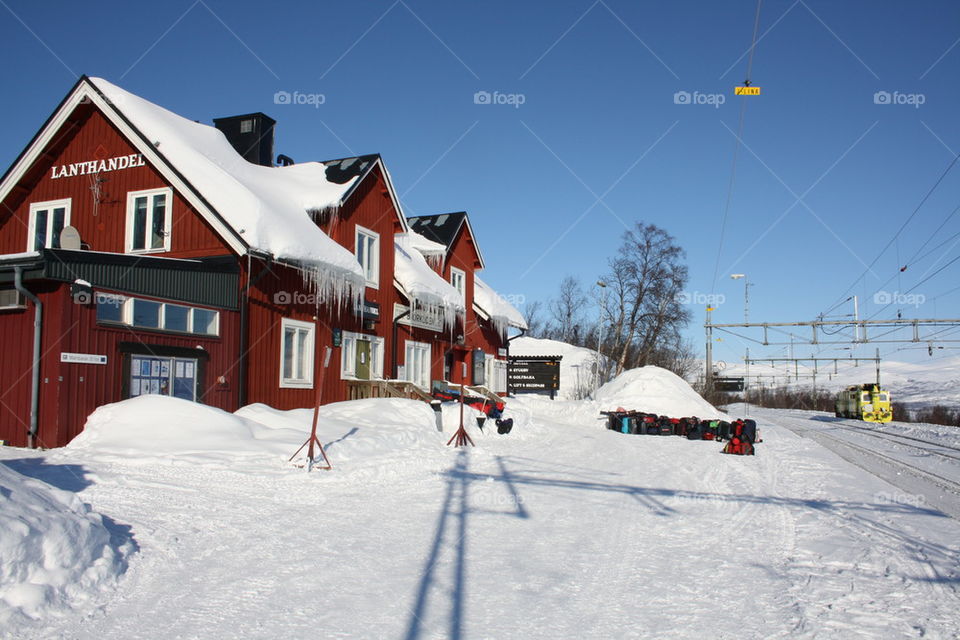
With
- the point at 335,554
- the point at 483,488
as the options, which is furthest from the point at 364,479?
the point at 335,554

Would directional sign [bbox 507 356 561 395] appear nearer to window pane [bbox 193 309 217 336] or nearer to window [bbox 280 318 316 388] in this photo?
window [bbox 280 318 316 388]

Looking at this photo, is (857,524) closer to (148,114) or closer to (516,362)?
(148,114)

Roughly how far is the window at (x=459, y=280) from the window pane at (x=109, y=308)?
53.9 feet

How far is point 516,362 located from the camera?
39.1 meters

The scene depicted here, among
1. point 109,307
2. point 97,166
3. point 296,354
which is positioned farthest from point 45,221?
point 109,307

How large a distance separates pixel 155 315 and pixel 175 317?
0.47 meters

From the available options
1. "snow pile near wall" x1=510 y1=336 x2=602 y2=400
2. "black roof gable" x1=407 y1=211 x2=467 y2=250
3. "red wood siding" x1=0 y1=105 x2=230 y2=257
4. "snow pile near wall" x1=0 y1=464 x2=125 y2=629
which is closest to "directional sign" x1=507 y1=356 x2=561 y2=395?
"snow pile near wall" x1=510 y1=336 x2=602 y2=400

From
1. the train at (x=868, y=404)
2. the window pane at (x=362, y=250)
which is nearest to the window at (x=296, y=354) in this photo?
the window pane at (x=362, y=250)

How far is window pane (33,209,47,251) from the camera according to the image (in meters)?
18.7

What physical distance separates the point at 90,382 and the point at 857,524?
1192 centimetres

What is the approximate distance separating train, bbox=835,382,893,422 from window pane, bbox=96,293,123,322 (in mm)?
42974

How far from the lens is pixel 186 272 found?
1462 cm

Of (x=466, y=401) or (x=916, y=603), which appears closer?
(x=916, y=603)

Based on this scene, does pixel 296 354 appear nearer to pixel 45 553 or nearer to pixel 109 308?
pixel 109 308
